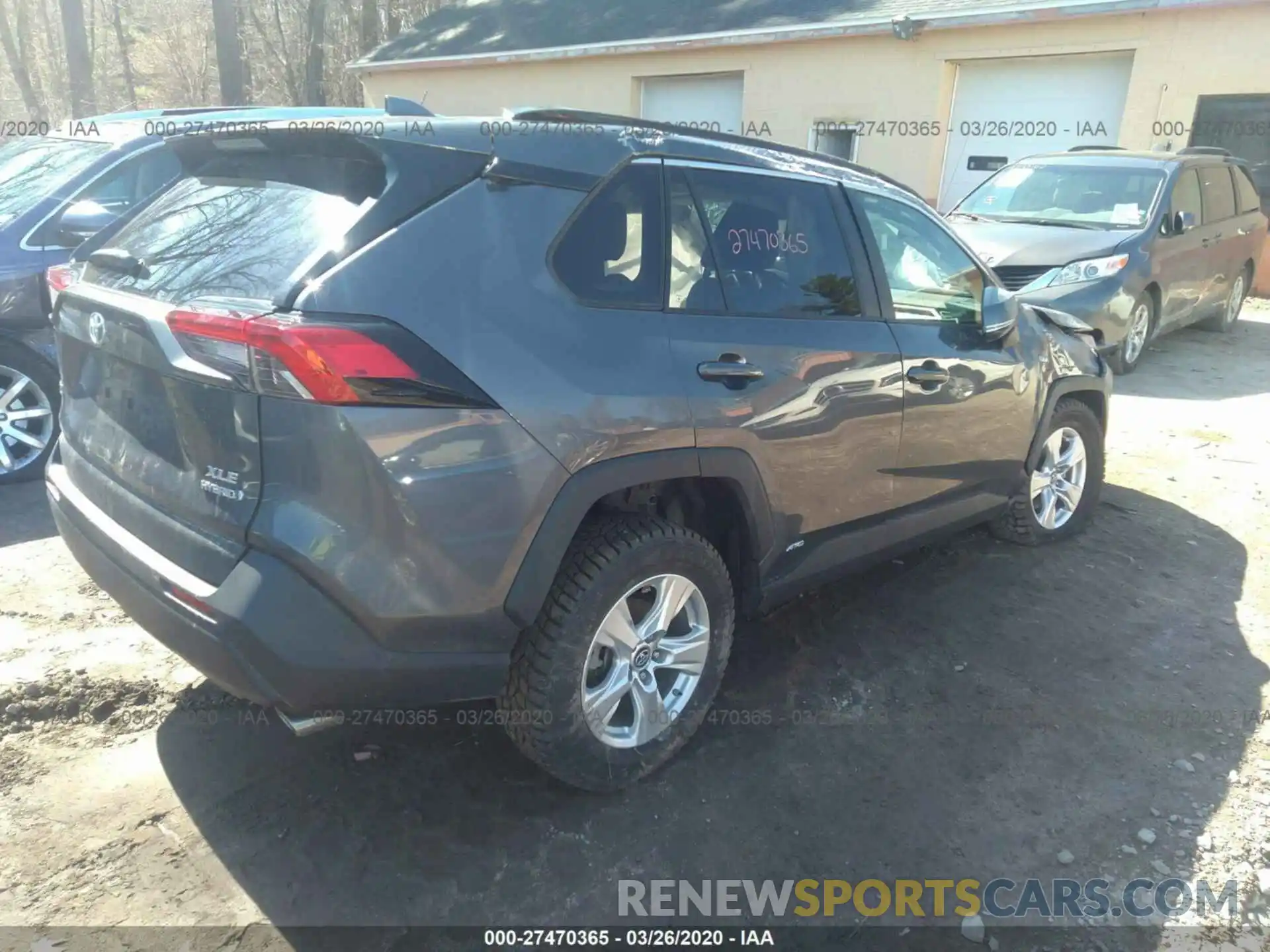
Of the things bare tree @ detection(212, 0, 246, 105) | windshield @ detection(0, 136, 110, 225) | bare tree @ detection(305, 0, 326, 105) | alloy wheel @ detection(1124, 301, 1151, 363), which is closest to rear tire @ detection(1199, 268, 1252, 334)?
alloy wheel @ detection(1124, 301, 1151, 363)

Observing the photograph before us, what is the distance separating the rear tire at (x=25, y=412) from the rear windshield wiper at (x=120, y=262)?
2.53 metres

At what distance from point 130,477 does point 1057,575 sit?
3.98 meters

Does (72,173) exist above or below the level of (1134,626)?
above

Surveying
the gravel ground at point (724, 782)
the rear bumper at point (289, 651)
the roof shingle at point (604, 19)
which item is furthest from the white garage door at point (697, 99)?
the rear bumper at point (289, 651)

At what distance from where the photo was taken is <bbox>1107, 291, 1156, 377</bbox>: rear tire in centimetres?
823

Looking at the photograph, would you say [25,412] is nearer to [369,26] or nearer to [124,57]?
[369,26]

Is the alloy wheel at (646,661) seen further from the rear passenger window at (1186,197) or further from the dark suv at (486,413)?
the rear passenger window at (1186,197)

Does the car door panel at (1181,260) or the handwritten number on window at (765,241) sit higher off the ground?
the handwritten number on window at (765,241)

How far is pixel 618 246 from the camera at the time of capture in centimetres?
265

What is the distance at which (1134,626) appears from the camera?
4.05m

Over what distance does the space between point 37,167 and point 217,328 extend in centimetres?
448

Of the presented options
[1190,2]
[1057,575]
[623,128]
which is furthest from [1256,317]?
[623,128]

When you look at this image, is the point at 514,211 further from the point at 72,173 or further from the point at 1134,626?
the point at 72,173

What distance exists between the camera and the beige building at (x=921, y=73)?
12.0 m
